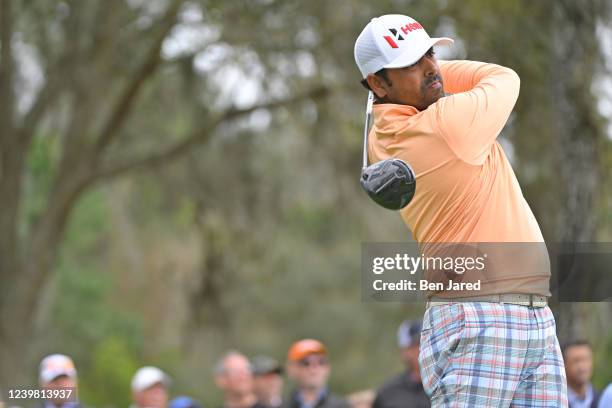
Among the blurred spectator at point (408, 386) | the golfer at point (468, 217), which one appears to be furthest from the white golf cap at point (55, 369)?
the golfer at point (468, 217)

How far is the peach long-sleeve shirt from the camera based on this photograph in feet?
12.3

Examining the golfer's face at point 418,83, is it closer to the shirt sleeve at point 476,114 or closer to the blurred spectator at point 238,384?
the shirt sleeve at point 476,114

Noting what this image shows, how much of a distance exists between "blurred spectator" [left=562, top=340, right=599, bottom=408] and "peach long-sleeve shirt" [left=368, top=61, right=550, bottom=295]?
2954mm

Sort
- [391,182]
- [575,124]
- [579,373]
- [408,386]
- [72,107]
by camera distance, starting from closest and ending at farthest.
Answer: [391,182], [579,373], [408,386], [575,124], [72,107]

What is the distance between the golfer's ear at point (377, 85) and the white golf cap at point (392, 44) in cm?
3

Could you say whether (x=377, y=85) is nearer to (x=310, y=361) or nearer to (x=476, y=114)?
(x=476, y=114)

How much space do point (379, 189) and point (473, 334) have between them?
57 cm

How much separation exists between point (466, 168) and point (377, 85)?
0.44 meters

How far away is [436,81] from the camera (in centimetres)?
393

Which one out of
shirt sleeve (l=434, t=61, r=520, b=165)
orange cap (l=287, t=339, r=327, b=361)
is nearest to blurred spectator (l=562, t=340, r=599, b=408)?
orange cap (l=287, t=339, r=327, b=361)

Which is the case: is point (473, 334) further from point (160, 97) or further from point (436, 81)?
point (160, 97)

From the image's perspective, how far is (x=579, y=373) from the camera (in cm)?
670

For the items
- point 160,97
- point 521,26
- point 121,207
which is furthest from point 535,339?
point 121,207

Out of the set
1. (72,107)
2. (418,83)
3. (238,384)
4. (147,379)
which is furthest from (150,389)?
(72,107)
